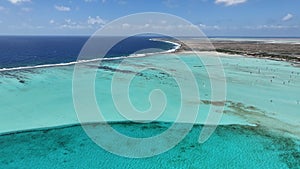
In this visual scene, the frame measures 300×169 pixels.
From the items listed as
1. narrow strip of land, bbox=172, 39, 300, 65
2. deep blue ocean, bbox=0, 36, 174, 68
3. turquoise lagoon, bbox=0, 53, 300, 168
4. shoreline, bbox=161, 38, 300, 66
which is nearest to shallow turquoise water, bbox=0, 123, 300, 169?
turquoise lagoon, bbox=0, 53, 300, 168

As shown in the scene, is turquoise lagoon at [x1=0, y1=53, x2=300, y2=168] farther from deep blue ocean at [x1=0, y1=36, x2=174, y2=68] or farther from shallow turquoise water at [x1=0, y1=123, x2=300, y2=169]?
deep blue ocean at [x1=0, y1=36, x2=174, y2=68]

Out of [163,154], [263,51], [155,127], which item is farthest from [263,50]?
[163,154]

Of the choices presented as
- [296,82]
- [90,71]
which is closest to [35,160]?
[90,71]

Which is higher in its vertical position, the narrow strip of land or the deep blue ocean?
the narrow strip of land

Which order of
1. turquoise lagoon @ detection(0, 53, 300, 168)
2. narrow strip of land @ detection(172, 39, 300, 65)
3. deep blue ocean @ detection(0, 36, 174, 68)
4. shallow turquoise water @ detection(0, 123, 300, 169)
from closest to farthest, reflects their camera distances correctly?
shallow turquoise water @ detection(0, 123, 300, 169), turquoise lagoon @ detection(0, 53, 300, 168), deep blue ocean @ detection(0, 36, 174, 68), narrow strip of land @ detection(172, 39, 300, 65)

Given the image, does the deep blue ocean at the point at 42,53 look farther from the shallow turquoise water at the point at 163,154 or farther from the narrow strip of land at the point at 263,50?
the shallow turquoise water at the point at 163,154

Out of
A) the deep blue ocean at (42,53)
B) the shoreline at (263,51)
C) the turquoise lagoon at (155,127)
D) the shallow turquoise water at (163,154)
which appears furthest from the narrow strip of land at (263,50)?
the shallow turquoise water at (163,154)

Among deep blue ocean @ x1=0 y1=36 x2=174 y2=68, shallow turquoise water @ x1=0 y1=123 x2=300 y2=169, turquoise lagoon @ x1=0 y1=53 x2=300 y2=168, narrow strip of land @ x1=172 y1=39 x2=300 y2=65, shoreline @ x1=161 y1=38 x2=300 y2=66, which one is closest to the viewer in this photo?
shallow turquoise water @ x1=0 y1=123 x2=300 y2=169

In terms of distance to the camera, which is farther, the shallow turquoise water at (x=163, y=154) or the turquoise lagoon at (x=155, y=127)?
the turquoise lagoon at (x=155, y=127)

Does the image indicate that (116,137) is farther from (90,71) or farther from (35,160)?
(90,71)

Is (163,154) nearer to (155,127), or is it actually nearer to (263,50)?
(155,127)
